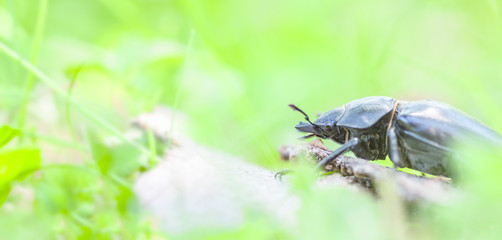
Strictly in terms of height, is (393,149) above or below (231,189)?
above

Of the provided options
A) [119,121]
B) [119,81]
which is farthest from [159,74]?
[119,121]

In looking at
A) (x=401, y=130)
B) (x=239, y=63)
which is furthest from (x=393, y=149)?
(x=239, y=63)

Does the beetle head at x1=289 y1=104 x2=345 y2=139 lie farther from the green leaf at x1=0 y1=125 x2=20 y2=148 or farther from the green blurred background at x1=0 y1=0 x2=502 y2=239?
the green leaf at x1=0 y1=125 x2=20 y2=148

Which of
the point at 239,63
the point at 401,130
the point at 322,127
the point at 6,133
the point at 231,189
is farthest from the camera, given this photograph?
the point at 239,63

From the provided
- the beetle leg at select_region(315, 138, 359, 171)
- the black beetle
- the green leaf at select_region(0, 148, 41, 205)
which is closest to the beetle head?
the black beetle

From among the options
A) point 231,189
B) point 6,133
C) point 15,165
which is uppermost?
point 231,189

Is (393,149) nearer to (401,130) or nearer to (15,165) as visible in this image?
(401,130)

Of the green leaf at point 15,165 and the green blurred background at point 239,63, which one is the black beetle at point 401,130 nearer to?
the green blurred background at point 239,63

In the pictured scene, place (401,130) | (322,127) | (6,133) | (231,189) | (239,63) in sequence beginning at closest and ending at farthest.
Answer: (231,189)
(6,133)
(401,130)
(322,127)
(239,63)
